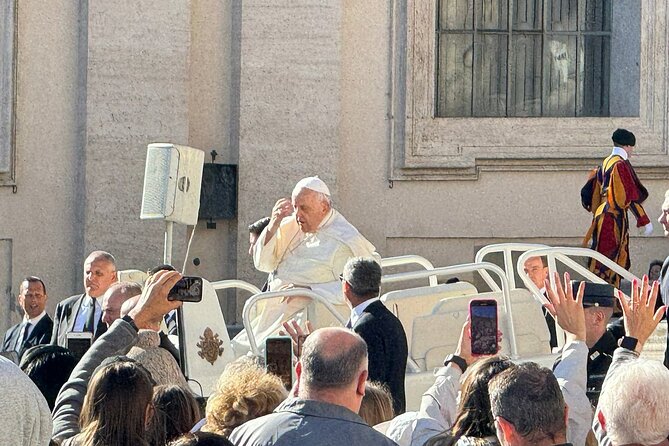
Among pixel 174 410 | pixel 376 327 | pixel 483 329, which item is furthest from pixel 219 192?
pixel 174 410

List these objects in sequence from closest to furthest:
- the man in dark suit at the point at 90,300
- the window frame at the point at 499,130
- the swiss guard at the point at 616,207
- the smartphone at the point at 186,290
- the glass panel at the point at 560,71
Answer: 1. the smartphone at the point at 186,290
2. the man in dark suit at the point at 90,300
3. the swiss guard at the point at 616,207
4. the window frame at the point at 499,130
5. the glass panel at the point at 560,71

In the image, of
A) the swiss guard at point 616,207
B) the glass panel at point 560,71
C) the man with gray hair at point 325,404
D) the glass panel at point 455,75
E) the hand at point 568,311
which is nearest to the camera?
the man with gray hair at point 325,404

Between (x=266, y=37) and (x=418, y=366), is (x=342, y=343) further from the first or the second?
(x=266, y=37)

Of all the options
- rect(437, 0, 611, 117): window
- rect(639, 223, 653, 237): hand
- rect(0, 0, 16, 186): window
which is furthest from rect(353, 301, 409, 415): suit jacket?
rect(437, 0, 611, 117): window

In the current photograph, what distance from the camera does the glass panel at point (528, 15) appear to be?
13.6 m

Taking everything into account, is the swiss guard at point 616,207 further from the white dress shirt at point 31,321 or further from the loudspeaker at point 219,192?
the white dress shirt at point 31,321

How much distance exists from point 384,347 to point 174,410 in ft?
7.41

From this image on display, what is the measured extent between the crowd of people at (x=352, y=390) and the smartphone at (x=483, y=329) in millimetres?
37

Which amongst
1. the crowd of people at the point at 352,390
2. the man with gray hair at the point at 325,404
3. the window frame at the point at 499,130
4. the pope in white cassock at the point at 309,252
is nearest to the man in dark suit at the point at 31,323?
the pope in white cassock at the point at 309,252

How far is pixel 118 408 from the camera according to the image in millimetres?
4777

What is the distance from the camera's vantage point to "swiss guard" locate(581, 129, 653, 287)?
38.9 feet

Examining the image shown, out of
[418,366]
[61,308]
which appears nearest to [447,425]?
[418,366]

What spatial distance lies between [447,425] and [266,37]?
25.5 ft

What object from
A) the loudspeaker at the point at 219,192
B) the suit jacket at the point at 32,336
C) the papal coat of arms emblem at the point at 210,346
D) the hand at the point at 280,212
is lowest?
the suit jacket at the point at 32,336
